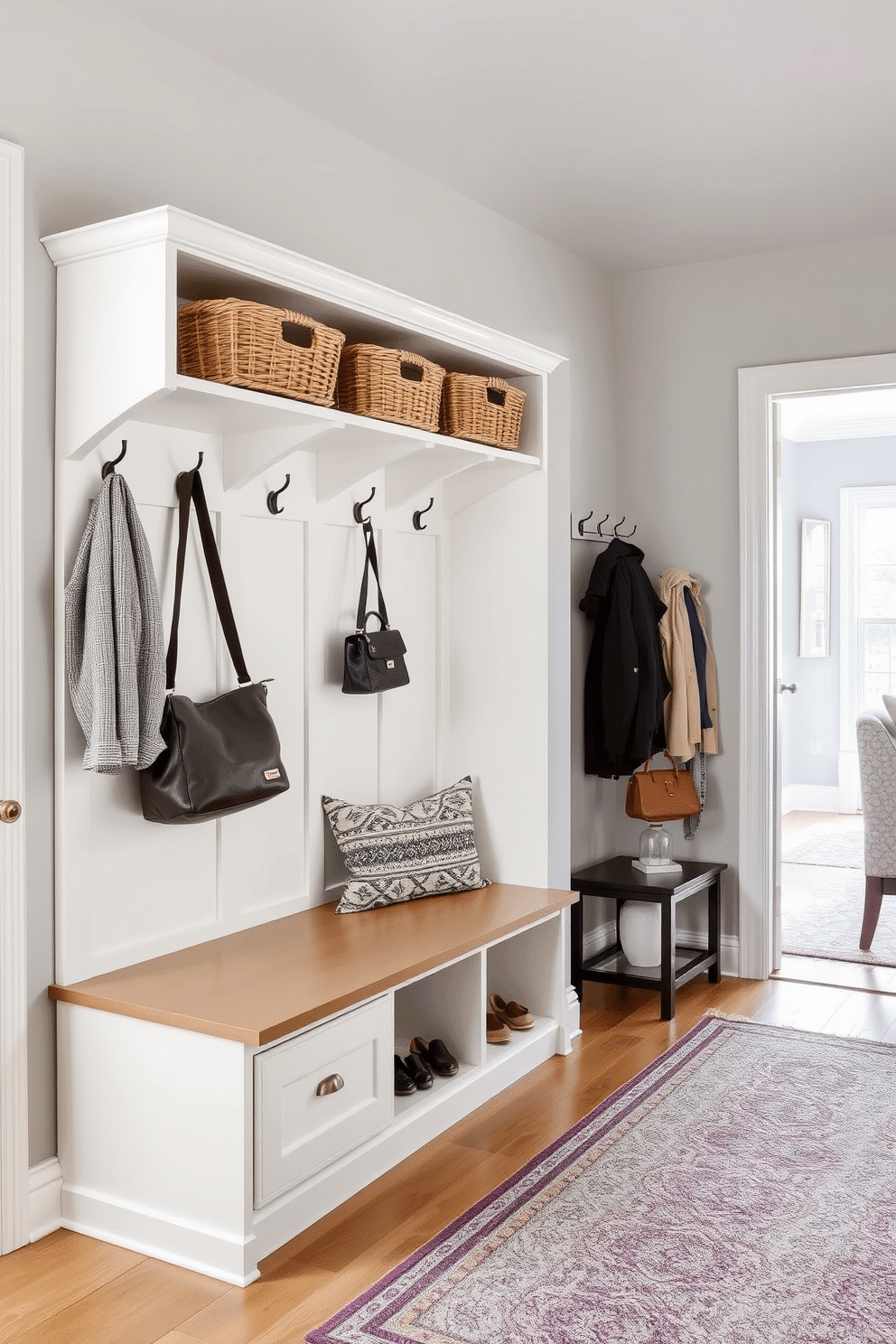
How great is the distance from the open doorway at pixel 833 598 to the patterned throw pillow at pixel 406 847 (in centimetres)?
483

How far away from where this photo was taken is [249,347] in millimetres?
2361

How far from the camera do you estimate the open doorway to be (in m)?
7.83

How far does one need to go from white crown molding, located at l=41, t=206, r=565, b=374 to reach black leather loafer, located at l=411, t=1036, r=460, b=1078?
1769mm

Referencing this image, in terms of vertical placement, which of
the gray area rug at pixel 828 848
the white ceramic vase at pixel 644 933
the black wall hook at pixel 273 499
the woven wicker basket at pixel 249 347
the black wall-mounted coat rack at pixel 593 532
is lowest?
the gray area rug at pixel 828 848

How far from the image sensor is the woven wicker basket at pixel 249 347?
235cm

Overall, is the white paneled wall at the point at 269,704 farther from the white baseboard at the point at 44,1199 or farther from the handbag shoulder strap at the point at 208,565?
the white baseboard at the point at 44,1199

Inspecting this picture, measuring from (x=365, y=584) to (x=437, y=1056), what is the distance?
1.22 m

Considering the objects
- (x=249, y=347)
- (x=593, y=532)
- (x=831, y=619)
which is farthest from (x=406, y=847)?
(x=831, y=619)

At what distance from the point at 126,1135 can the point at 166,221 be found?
5.67ft

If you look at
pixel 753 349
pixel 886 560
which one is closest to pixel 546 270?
pixel 753 349

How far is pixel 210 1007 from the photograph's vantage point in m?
2.26

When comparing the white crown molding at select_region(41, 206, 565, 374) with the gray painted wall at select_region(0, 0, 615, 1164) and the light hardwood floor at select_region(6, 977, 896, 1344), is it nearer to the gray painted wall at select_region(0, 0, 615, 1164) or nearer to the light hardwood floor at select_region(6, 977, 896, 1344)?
the gray painted wall at select_region(0, 0, 615, 1164)

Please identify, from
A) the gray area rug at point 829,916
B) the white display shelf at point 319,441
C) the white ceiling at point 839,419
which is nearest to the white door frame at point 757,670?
the gray area rug at point 829,916

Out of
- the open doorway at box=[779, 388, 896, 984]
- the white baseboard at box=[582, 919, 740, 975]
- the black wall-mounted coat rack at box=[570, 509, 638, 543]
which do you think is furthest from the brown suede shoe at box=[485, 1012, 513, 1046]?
the open doorway at box=[779, 388, 896, 984]
